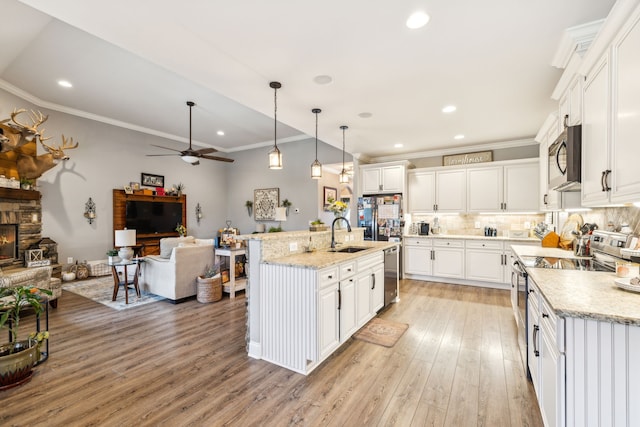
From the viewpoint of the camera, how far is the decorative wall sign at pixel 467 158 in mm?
5418

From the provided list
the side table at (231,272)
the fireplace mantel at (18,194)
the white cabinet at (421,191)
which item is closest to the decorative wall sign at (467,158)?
the white cabinet at (421,191)

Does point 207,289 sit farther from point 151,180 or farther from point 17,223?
point 151,180

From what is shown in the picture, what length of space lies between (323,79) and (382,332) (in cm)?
281

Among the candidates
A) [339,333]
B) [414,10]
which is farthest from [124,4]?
[339,333]

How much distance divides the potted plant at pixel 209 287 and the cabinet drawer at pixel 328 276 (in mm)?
2468

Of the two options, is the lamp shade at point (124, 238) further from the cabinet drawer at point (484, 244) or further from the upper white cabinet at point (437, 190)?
the cabinet drawer at point (484, 244)

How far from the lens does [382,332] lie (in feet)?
10.6

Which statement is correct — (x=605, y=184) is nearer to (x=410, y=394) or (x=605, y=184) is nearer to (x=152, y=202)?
(x=410, y=394)

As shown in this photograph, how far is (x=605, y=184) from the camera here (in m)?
1.71

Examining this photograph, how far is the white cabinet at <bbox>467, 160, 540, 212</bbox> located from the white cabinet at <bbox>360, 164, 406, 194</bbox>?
4.11ft

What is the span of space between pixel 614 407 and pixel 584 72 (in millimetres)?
2139

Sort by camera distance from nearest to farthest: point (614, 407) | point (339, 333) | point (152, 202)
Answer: point (614, 407)
point (339, 333)
point (152, 202)

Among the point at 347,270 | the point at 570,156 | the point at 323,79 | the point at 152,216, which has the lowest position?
the point at 347,270

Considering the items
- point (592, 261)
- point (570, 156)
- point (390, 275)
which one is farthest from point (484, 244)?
point (570, 156)
